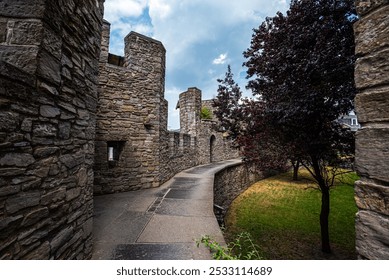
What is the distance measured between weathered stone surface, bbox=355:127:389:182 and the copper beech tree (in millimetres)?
2304

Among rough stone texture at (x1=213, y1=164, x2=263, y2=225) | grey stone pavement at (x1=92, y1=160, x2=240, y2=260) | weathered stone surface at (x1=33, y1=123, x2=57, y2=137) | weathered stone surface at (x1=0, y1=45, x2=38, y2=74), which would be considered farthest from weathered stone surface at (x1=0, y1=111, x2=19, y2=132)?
rough stone texture at (x1=213, y1=164, x2=263, y2=225)

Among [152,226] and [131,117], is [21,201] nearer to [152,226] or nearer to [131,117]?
[152,226]

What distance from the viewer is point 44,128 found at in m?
1.65

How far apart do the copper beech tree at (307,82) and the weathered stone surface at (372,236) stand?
97.7 inches

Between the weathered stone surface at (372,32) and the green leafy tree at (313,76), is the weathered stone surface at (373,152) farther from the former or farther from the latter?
the green leafy tree at (313,76)

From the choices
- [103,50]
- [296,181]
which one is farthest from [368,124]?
[296,181]

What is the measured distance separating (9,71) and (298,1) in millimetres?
4702

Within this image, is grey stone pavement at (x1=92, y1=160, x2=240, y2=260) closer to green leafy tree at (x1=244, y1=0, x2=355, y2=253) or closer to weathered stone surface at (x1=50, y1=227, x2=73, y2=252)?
weathered stone surface at (x1=50, y1=227, x2=73, y2=252)

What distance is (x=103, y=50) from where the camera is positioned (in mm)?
5184

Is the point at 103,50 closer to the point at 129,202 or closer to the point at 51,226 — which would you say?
the point at 129,202

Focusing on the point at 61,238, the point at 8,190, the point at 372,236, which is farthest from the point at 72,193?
the point at 372,236

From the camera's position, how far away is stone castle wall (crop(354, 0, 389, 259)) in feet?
3.19

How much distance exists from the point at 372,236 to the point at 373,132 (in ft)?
1.91

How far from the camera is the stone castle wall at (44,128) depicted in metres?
1.35
